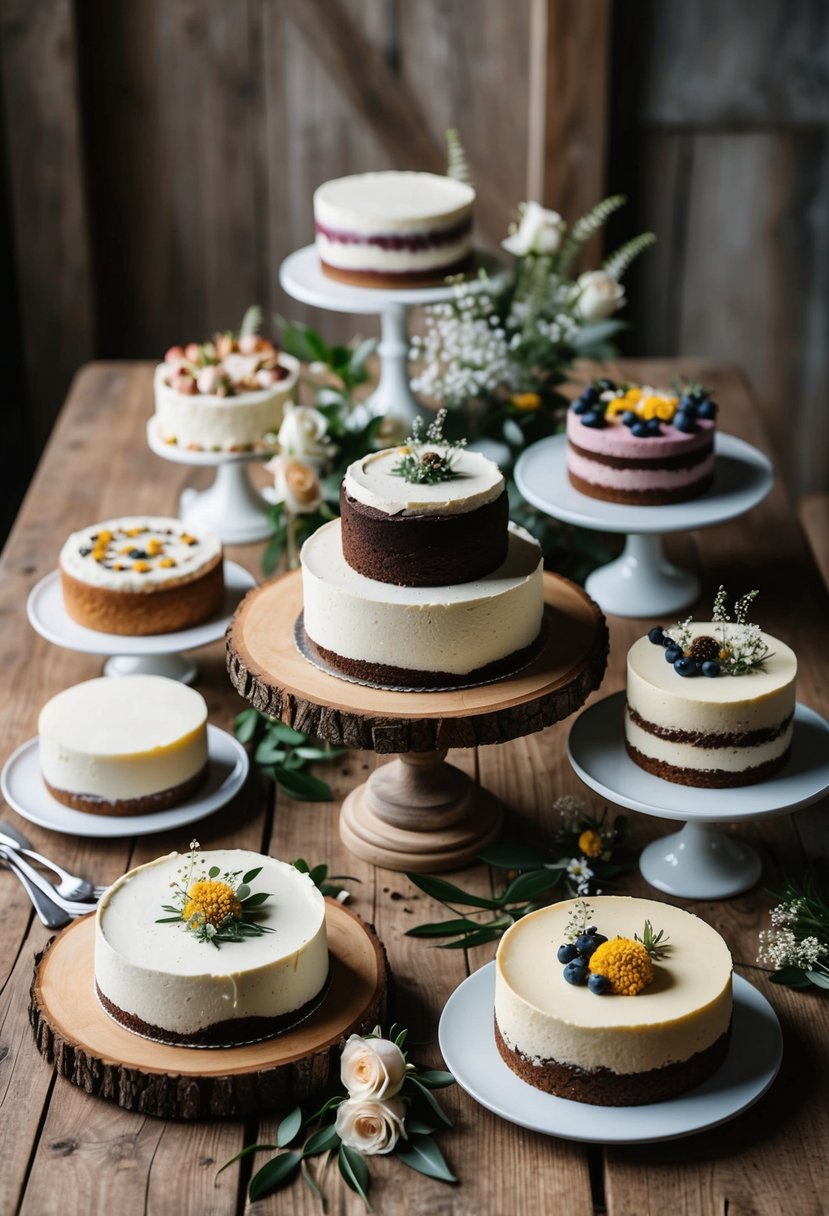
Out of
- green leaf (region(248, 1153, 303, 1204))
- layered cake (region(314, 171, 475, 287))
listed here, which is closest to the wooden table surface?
green leaf (region(248, 1153, 303, 1204))

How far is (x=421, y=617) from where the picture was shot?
1.88 m

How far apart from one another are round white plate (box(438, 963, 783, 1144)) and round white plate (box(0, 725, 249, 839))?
22.4 inches

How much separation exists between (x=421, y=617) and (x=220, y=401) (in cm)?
114

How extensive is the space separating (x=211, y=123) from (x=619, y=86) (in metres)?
1.12

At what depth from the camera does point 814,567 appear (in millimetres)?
2945

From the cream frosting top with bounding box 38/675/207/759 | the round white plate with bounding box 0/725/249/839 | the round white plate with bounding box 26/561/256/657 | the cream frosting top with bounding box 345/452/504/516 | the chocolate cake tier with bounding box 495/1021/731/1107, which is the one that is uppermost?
the cream frosting top with bounding box 345/452/504/516

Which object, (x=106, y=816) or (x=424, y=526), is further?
(x=106, y=816)

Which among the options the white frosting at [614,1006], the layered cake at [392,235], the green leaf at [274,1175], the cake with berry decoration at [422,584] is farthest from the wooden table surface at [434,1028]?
the layered cake at [392,235]

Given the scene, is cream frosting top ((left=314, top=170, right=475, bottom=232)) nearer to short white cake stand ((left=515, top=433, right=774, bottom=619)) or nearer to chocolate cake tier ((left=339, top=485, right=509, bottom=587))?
short white cake stand ((left=515, top=433, right=774, bottom=619))

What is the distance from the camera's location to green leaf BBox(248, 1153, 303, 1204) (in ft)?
5.18

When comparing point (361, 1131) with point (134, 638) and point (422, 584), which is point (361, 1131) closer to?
point (422, 584)

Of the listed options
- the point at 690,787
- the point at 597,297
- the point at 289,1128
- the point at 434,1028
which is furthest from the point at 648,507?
the point at 289,1128

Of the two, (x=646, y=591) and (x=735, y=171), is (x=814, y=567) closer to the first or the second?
(x=646, y=591)

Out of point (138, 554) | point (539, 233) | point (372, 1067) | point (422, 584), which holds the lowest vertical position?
point (372, 1067)
